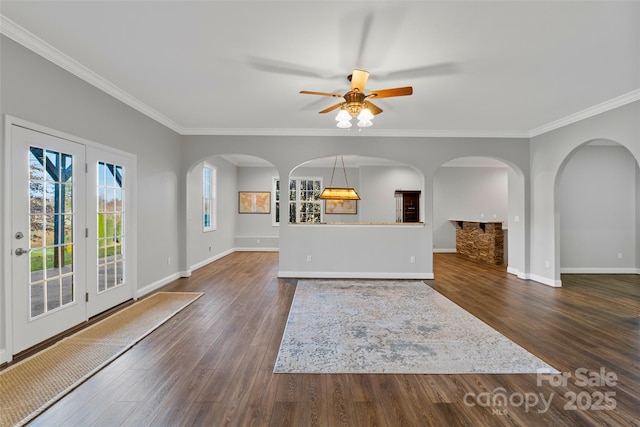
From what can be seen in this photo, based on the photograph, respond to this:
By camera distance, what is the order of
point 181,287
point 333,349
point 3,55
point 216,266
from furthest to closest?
point 216,266, point 181,287, point 333,349, point 3,55

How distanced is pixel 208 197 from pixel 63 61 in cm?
483

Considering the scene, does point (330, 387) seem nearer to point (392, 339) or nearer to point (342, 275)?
point (392, 339)

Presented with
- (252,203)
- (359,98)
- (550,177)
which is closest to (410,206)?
(550,177)

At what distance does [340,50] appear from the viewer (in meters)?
2.76

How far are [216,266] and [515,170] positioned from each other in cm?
664

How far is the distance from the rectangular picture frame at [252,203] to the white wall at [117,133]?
12.9 feet

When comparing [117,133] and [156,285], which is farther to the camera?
[156,285]

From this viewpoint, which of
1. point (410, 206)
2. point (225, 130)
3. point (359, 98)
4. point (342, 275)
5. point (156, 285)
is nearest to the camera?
point (359, 98)

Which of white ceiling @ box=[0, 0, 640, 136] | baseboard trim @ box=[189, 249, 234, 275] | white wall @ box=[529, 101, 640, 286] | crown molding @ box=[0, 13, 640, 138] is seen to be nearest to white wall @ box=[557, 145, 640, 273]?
white wall @ box=[529, 101, 640, 286]

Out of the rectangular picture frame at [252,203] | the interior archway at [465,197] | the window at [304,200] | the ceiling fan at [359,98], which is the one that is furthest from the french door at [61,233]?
the interior archway at [465,197]

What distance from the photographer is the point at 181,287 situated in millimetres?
4941

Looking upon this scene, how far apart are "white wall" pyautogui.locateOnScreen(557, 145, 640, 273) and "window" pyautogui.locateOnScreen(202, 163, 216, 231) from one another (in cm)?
786

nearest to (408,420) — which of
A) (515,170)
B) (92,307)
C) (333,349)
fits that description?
(333,349)

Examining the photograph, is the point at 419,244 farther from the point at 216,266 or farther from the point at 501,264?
the point at 216,266
